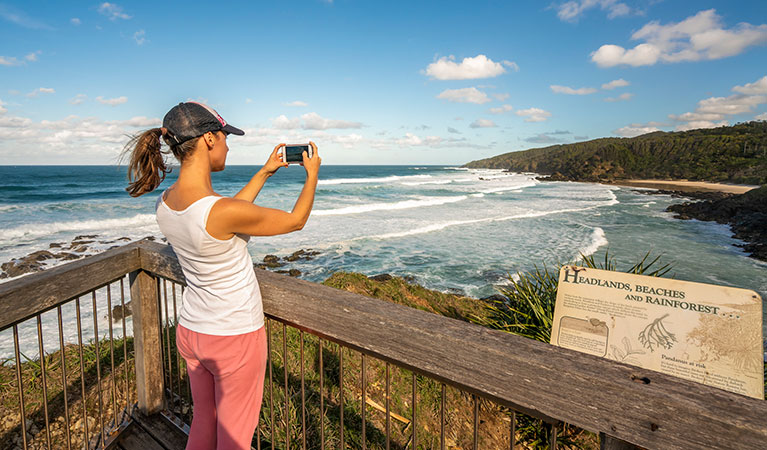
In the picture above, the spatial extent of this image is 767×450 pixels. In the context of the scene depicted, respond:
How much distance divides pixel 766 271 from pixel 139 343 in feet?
48.1

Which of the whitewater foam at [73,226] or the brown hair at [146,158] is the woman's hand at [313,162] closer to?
the brown hair at [146,158]

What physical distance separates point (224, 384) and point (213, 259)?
52 cm

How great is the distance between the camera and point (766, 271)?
10656 mm

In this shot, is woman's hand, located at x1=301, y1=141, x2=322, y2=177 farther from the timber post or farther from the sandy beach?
the sandy beach

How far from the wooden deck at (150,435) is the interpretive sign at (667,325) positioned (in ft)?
7.38

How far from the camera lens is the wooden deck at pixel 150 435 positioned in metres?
2.29

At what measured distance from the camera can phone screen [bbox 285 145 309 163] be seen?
167 centimetres

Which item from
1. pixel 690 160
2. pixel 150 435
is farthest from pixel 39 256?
pixel 690 160

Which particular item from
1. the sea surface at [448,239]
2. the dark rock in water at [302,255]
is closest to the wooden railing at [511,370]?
the sea surface at [448,239]

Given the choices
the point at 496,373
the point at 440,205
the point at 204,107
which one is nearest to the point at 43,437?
the point at 204,107

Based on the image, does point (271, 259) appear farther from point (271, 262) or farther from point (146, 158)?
point (146, 158)

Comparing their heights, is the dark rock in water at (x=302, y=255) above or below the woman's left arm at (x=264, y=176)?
below

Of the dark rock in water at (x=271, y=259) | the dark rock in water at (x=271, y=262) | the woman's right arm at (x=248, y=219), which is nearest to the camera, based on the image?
the woman's right arm at (x=248, y=219)

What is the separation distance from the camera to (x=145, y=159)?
1.55 meters
